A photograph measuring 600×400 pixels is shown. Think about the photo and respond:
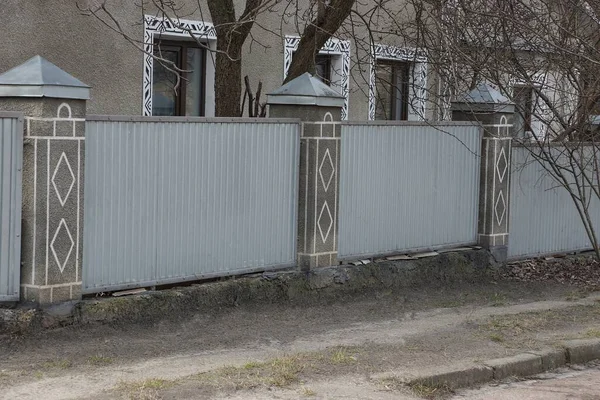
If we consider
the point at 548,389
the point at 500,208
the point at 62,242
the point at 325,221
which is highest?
the point at 500,208

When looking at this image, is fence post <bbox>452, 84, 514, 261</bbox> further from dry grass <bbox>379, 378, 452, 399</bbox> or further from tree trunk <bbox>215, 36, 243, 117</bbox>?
dry grass <bbox>379, 378, 452, 399</bbox>

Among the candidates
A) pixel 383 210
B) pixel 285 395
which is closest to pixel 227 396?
pixel 285 395

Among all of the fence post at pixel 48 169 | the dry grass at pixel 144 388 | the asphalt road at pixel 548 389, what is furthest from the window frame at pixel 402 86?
the dry grass at pixel 144 388

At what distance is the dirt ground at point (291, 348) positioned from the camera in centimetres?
654

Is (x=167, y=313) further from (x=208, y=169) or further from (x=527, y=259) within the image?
(x=527, y=259)

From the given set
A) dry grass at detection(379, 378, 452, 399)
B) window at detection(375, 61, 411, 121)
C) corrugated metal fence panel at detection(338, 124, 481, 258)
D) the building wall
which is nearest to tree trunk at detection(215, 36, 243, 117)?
corrugated metal fence panel at detection(338, 124, 481, 258)

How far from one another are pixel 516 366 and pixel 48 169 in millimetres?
3883

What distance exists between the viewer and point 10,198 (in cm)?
731

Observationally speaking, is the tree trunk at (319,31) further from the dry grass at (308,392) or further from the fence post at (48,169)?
the dry grass at (308,392)

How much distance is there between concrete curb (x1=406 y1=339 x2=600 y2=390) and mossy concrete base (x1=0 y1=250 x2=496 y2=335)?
7.60 ft

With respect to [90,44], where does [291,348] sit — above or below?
below

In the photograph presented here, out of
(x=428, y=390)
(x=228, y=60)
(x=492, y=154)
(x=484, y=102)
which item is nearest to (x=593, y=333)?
(x=428, y=390)

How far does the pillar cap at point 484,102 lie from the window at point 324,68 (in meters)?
3.32

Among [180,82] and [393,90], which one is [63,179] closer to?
[180,82]
